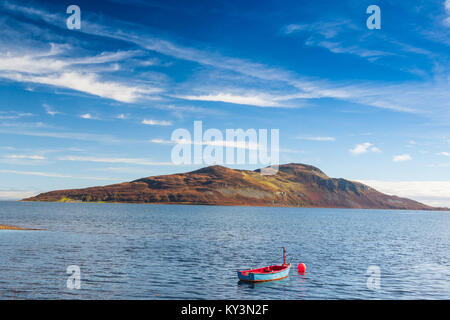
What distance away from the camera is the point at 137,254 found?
207 ft

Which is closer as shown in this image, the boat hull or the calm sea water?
the calm sea water

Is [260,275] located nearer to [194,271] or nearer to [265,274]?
[265,274]

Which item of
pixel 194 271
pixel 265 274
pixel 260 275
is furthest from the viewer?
pixel 194 271

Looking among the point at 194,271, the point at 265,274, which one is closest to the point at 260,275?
the point at 265,274

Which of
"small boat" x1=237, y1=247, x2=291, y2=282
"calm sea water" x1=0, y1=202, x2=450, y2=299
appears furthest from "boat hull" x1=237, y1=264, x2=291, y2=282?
"calm sea water" x1=0, y1=202, x2=450, y2=299

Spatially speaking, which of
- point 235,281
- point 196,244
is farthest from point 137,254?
point 235,281

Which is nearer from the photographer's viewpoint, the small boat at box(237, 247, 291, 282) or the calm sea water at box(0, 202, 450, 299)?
the calm sea water at box(0, 202, 450, 299)

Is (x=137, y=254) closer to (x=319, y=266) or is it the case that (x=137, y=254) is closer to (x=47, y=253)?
(x=47, y=253)

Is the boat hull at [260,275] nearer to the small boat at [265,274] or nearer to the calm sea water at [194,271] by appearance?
the small boat at [265,274]

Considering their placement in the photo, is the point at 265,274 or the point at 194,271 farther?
the point at 194,271

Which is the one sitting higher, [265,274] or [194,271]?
[265,274]

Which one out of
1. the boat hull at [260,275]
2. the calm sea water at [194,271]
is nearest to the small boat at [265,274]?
the boat hull at [260,275]

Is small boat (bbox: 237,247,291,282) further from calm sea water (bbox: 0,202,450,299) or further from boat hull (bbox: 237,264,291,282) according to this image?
calm sea water (bbox: 0,202,450,299)

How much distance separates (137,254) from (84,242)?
66.5ft
